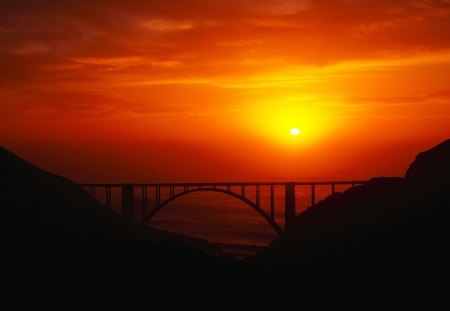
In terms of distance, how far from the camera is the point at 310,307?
23.2 meters

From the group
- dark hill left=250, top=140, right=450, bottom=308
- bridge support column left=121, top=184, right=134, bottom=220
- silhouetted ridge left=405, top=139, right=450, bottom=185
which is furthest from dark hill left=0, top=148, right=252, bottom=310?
bridge support column left=121, top=184, right=134, bottom=220

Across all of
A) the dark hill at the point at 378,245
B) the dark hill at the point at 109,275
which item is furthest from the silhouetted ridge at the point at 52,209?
the dark hill at the point at 378,245

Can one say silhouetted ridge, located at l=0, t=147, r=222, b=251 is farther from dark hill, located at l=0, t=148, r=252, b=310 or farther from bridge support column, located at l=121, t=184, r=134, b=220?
dark hill, located at l=0, t=148, r=252, b=310

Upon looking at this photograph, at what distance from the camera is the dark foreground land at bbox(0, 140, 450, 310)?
23.3 metres

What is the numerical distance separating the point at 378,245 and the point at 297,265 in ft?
12.9

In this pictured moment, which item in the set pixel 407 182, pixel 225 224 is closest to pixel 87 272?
pixel 407 182

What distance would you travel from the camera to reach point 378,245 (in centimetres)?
2872

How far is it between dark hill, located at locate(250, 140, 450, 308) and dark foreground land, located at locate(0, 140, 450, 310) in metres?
0.05

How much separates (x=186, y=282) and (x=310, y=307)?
16.5ft

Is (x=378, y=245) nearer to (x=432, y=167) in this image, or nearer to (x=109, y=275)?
(x=432, y=167)

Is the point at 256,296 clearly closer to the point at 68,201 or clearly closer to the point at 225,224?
the point at 68,201

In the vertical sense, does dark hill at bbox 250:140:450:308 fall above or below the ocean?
above

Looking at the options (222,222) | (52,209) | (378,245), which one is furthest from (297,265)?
(222,222)

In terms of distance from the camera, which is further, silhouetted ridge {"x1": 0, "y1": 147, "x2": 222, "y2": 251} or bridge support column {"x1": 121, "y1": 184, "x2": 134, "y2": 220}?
bridge support column {"x1": 121, "y1": 184, "x2": 134, "y2": 220}
